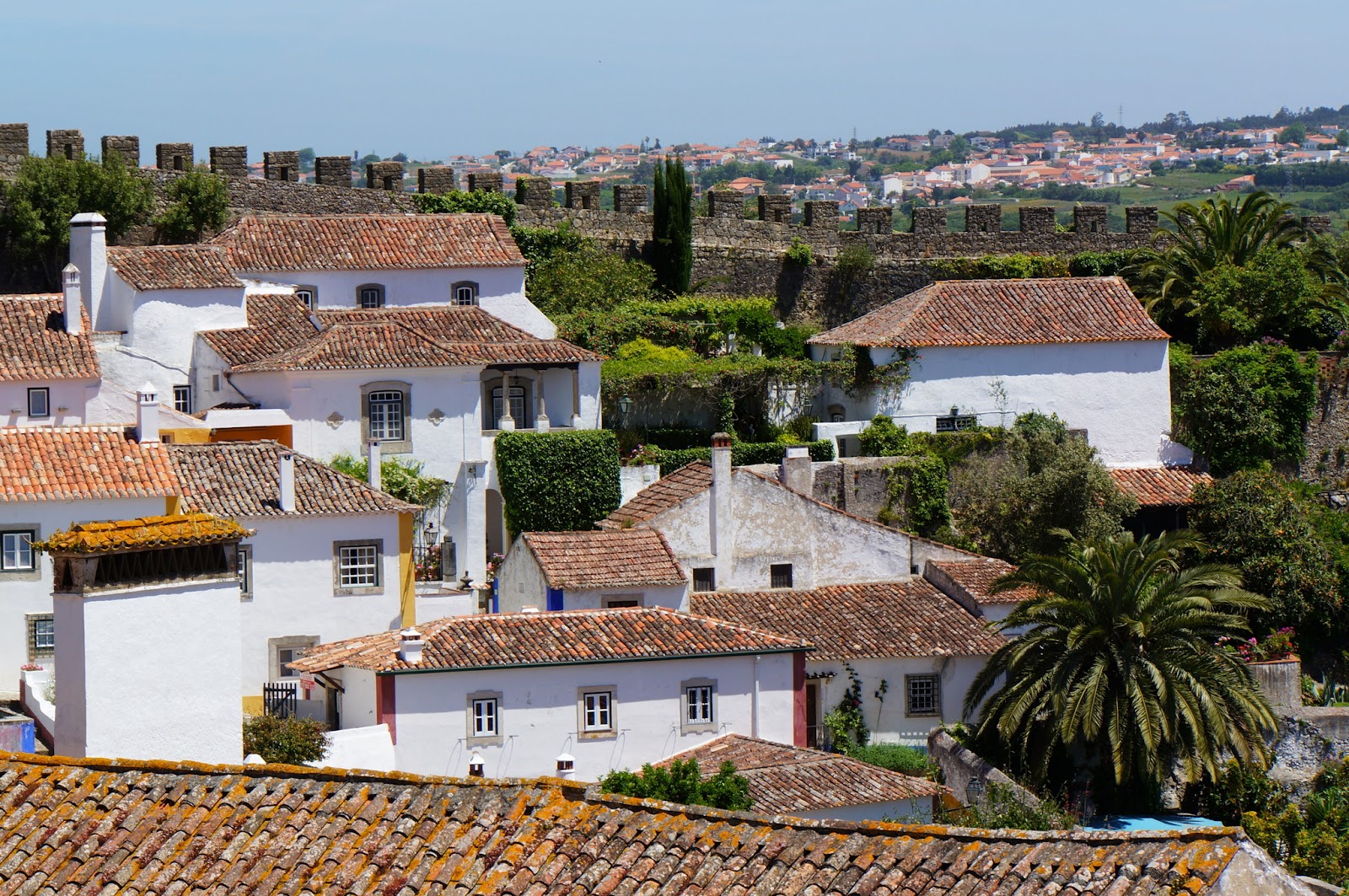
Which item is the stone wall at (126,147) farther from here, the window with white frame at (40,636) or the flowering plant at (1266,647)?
the flowering plant at (1266,647)

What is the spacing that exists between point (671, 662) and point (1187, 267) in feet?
69.3

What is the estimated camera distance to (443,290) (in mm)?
48875

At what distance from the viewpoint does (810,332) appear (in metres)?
51.8

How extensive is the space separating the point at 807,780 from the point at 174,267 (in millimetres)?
19311

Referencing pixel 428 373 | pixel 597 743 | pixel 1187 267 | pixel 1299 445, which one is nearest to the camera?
pixel 597 743

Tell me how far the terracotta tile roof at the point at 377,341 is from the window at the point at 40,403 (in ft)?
10.9

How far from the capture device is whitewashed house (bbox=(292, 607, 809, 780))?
3388cm

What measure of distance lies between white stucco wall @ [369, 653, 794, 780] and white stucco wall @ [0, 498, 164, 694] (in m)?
4.15

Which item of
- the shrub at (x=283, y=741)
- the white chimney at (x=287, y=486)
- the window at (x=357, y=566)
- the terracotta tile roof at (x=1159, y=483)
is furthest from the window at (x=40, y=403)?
the terracotta tile roof at (x=1159, y=483)

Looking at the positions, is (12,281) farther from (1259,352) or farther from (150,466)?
(1259,352)

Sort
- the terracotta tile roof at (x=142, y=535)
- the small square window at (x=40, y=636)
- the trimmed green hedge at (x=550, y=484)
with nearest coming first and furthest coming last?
the terracotta tile roof at (x=142, y=535), the small square window at (x=40, y=636), the trimmed green hedge at (x=550, y=484)

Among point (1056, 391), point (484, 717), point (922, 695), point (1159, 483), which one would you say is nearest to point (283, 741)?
point (484, 717)

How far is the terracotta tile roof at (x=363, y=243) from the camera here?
158 ft

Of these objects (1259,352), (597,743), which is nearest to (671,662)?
(597,743)
